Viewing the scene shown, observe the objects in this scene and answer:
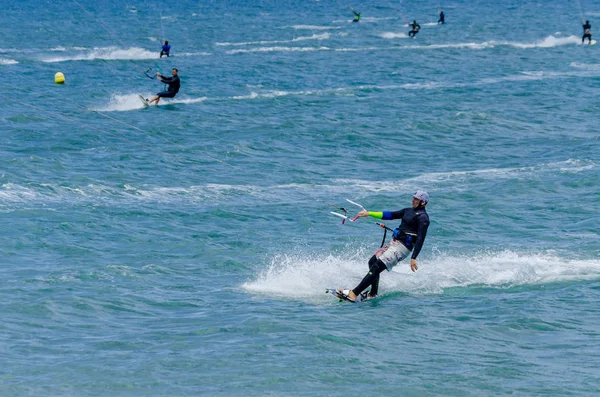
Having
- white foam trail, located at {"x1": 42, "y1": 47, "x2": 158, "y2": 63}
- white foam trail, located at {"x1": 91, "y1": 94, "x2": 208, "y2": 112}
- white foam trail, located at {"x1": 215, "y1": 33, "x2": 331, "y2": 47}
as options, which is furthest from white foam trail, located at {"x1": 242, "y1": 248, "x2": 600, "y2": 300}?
white foam trail, located at {"x1": 215, "y1": 33, "x2": 331, "y2": 47}

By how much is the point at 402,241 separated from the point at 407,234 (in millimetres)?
150

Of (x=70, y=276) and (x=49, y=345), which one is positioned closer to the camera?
(x=49, y=345)

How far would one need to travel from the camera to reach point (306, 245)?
2114 cm

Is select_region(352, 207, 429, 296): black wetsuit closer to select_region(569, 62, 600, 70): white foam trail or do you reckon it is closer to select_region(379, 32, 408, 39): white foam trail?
select_region(569, 62, 600, 70): white foam trail

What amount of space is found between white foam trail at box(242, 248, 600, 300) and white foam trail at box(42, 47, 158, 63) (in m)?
44.4

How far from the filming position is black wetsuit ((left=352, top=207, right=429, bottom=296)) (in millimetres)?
16312

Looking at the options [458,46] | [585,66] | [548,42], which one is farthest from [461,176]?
[548,42]

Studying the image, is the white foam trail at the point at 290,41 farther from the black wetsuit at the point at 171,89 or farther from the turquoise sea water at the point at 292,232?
the black wetsuit at the point at 171,89

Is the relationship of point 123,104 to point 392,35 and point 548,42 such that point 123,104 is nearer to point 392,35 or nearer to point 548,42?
point 548,42

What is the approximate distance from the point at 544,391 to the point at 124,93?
116ft

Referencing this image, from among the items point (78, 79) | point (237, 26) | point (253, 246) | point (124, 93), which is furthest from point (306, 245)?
point (237, 26)

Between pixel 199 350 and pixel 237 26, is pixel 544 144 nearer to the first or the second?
pixel 199 350

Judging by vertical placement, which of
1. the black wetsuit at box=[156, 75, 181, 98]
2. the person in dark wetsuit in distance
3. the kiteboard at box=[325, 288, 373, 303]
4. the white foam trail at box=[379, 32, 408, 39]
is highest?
the person in dark wetsuit in distance

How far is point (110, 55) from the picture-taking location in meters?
64.4
